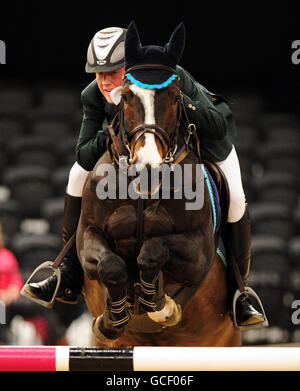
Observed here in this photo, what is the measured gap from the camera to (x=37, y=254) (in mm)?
8336

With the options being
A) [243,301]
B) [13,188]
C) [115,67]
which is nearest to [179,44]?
[115,67]

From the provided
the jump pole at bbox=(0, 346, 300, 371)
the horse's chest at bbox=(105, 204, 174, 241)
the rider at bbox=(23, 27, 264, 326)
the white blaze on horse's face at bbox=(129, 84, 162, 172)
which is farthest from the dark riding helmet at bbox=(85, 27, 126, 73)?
the jump pole at bbox=(0, 346, 300, 371)

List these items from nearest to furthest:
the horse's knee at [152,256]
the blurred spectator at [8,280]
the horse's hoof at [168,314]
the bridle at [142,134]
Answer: the bridle at [142,134] < the horse's knee at [152,256] < the horse's hoof at [168,314] < the blurred spectator at [8,280]

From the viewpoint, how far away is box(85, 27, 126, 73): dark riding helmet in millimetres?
4355

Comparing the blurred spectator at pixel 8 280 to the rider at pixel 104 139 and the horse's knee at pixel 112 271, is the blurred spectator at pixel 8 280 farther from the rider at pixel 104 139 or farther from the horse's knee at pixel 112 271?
the horse's knee at pixel 112 271

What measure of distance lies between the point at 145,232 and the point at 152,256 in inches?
5.5

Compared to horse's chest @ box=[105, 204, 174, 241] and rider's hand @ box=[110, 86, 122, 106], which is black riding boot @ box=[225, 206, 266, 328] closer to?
horse's chest @ box=[105, 204, 174, 241]

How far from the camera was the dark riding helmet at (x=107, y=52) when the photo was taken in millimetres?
4355

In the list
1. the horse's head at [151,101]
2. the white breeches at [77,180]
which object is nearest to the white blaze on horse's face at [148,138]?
the horse's head at [151,101]

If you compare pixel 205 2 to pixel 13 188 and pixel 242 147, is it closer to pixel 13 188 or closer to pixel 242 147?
pixel 242 147

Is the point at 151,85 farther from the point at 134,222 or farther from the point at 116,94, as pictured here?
the point at 134,222

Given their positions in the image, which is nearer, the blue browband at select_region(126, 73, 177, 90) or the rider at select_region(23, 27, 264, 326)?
the blue browband at select_region(126, 73, 177, 90)

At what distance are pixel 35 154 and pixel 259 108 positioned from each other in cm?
267

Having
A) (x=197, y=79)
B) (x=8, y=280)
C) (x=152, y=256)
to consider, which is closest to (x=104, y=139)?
(x=152, y=256)
